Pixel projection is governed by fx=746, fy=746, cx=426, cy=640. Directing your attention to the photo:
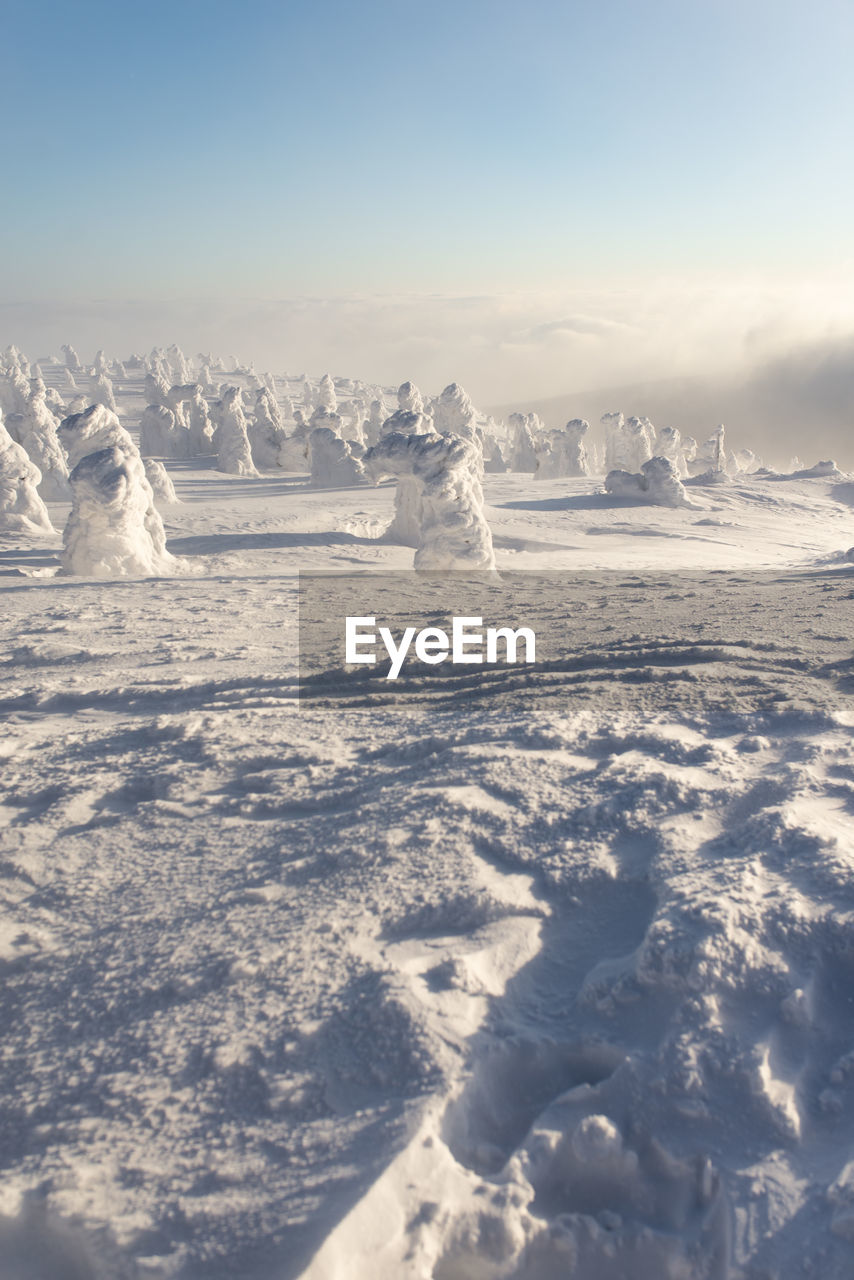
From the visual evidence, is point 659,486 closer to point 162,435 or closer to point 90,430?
point 90,430

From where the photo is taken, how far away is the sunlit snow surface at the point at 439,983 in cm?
186

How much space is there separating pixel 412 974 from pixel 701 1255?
3.36 feet

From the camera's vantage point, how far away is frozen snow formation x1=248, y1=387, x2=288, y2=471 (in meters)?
28.2

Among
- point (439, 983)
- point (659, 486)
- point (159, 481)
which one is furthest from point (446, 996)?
point (659, 486)

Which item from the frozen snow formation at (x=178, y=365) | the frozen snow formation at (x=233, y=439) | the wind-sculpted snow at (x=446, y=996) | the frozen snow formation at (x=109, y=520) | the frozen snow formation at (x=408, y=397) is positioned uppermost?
the frozen snow formation at (x=178, y=365)

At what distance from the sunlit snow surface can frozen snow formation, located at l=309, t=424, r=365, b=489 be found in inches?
730

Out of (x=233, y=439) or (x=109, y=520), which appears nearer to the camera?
(x=109, y=520)

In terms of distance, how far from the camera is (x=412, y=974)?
7.94ft

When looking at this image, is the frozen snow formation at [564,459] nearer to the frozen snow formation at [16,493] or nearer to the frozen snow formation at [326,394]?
the frozen snow formation at [326,394]

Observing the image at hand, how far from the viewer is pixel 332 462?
22391 millimetres

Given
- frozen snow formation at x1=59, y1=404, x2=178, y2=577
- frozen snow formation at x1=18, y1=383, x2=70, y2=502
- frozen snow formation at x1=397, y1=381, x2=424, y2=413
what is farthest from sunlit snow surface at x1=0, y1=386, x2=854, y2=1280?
frozen snow formation at x1=397, y1=381, x2=424, y2=413
